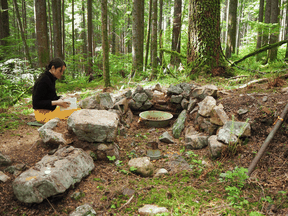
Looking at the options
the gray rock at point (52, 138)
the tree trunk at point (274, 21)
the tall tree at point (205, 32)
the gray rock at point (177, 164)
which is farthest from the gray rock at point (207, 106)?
the tree trunk at point (274, 21)

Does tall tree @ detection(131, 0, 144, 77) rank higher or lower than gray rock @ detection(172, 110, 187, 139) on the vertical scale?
higher

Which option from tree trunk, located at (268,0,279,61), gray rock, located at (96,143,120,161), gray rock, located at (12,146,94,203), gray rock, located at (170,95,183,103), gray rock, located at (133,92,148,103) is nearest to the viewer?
gray rock, located at (12,146,94,203)

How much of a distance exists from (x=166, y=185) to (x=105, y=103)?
296 cm

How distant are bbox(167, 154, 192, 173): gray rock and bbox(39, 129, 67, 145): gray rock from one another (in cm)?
192

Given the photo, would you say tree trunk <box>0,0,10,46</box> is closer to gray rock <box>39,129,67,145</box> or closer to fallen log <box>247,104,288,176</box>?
gray rock <box>39,129,67,145</box>

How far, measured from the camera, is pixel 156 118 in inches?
209

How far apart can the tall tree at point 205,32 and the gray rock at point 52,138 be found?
4.32m

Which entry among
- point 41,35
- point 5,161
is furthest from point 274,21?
point 5,161

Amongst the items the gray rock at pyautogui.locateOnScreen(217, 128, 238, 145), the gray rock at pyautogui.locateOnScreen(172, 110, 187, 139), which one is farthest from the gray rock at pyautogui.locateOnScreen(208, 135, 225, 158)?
the gray rock at pyautogui.locateOnScreen(172, 110, 187, 139)

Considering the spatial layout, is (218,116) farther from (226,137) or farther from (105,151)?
(105,151)

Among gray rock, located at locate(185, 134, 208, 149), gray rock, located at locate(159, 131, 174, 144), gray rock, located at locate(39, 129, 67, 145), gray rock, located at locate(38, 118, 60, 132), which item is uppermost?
gray rock, located at locate(38, 118, 60, 132)

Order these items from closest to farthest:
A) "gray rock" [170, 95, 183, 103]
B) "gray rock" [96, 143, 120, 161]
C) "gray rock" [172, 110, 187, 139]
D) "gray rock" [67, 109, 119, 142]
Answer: "gray rock" [67, 109, 119, 142] → "gray rock" [96, 143, 120, 161] → "gray rock" [172, 110, 187, 139] → "gray rock" [170, 95, 183, 103]

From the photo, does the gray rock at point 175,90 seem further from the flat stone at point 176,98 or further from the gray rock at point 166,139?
the gray rock at point 166,139

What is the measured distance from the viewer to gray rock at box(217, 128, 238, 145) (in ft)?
10.5
